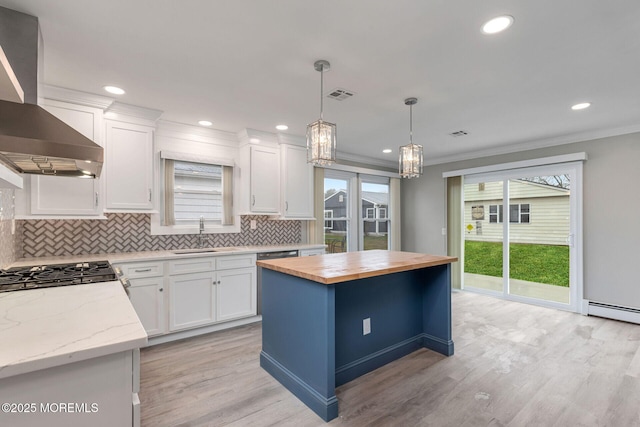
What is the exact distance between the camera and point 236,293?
148 inches

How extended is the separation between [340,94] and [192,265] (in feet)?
7.83

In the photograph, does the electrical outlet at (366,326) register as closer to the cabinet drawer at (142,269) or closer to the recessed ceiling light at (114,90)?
the cabinet drawer at (142,269)

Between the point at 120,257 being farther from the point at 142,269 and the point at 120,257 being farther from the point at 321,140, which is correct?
the point at 321,140

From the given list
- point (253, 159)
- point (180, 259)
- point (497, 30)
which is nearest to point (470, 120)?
point (497, 30)

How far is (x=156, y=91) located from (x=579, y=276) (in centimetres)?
570

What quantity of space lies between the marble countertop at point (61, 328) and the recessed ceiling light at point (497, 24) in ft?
7.90

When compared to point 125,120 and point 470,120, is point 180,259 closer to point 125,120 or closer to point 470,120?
point 125,120

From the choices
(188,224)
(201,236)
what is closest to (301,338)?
(201,236)

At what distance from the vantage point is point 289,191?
442cm

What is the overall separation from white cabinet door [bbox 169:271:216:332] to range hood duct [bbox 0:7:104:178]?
1.62 meters

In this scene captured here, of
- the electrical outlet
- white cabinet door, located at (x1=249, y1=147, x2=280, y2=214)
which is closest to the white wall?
the electrical outlet

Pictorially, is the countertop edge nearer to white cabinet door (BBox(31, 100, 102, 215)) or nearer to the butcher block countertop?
the butcher block countertop

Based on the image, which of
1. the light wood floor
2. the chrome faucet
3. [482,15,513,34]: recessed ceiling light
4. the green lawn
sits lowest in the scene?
the light wood floor

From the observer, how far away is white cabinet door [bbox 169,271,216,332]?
334 cm
